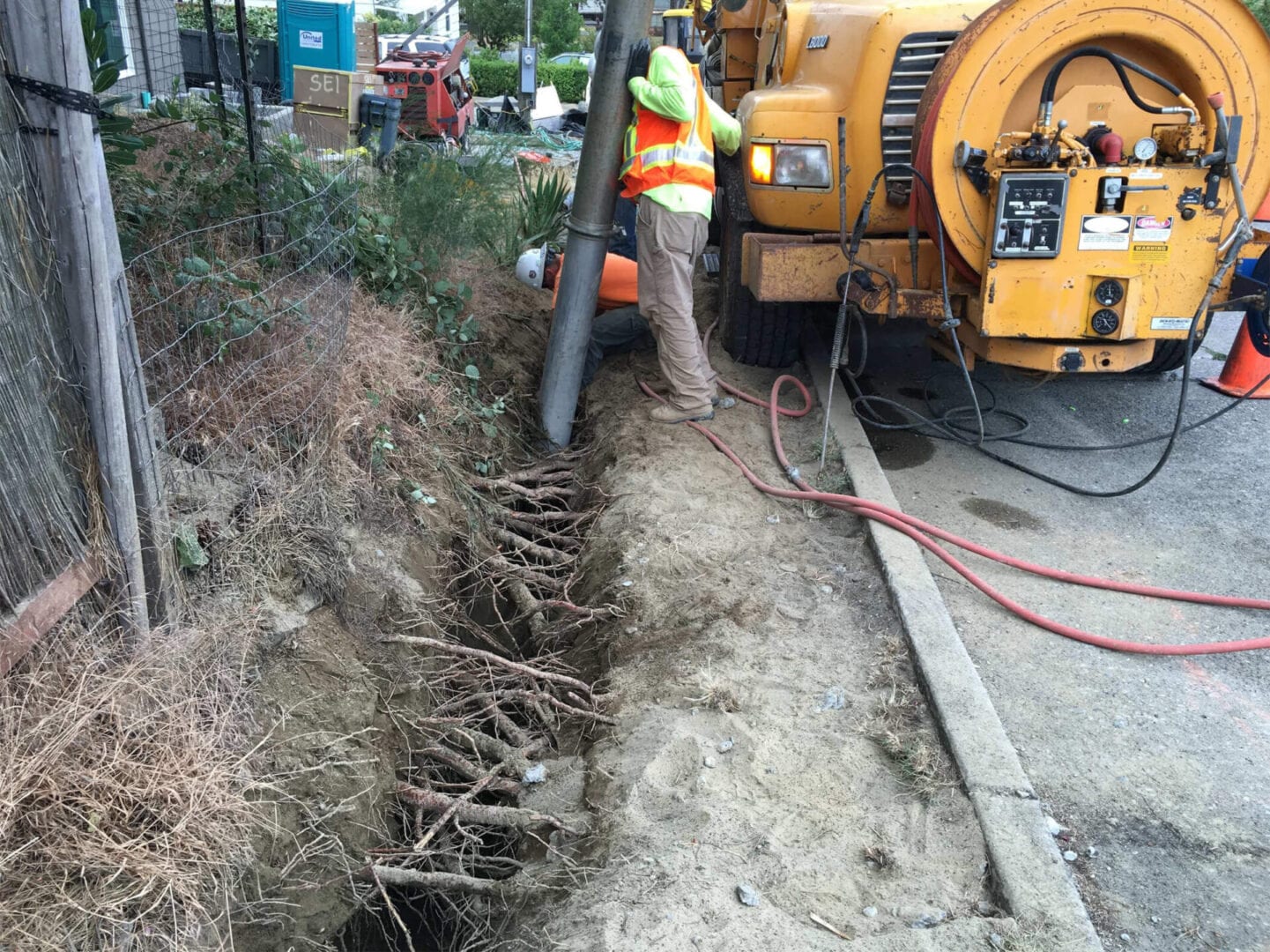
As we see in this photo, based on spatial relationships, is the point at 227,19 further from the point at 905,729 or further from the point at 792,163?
the point at 905,729

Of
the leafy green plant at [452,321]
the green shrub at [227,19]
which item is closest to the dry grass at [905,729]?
the leafy green plant at [452,321]

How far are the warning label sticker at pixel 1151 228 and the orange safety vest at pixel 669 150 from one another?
76.5 inches

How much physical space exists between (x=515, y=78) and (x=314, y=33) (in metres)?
15.1

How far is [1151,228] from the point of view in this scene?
4098 millimetres

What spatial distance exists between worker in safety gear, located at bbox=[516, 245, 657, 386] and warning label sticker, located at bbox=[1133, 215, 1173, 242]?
270 cm

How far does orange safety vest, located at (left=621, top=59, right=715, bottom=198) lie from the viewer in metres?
4.82

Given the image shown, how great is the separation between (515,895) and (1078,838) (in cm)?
151

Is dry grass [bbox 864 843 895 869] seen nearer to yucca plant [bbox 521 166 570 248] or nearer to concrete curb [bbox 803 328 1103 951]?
concrete curb [bbox 803 328 1103 951]

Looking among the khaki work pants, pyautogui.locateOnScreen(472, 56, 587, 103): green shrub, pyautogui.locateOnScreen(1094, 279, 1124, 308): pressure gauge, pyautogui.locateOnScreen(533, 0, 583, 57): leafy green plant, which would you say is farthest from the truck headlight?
pyautogui.locateOnScreen(533, 0, 583, 57): leafy green plant

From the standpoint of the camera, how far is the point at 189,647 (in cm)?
277

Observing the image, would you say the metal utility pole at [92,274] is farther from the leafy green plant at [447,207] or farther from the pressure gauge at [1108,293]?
the pressure gauge at [1108,293]

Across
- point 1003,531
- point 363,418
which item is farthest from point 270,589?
point 1003,531

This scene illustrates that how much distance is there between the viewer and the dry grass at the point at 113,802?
2.16 meters

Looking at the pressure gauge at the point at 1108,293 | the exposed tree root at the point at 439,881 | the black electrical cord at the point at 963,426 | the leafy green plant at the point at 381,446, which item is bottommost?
the exposed tree root at the point at 439,881
